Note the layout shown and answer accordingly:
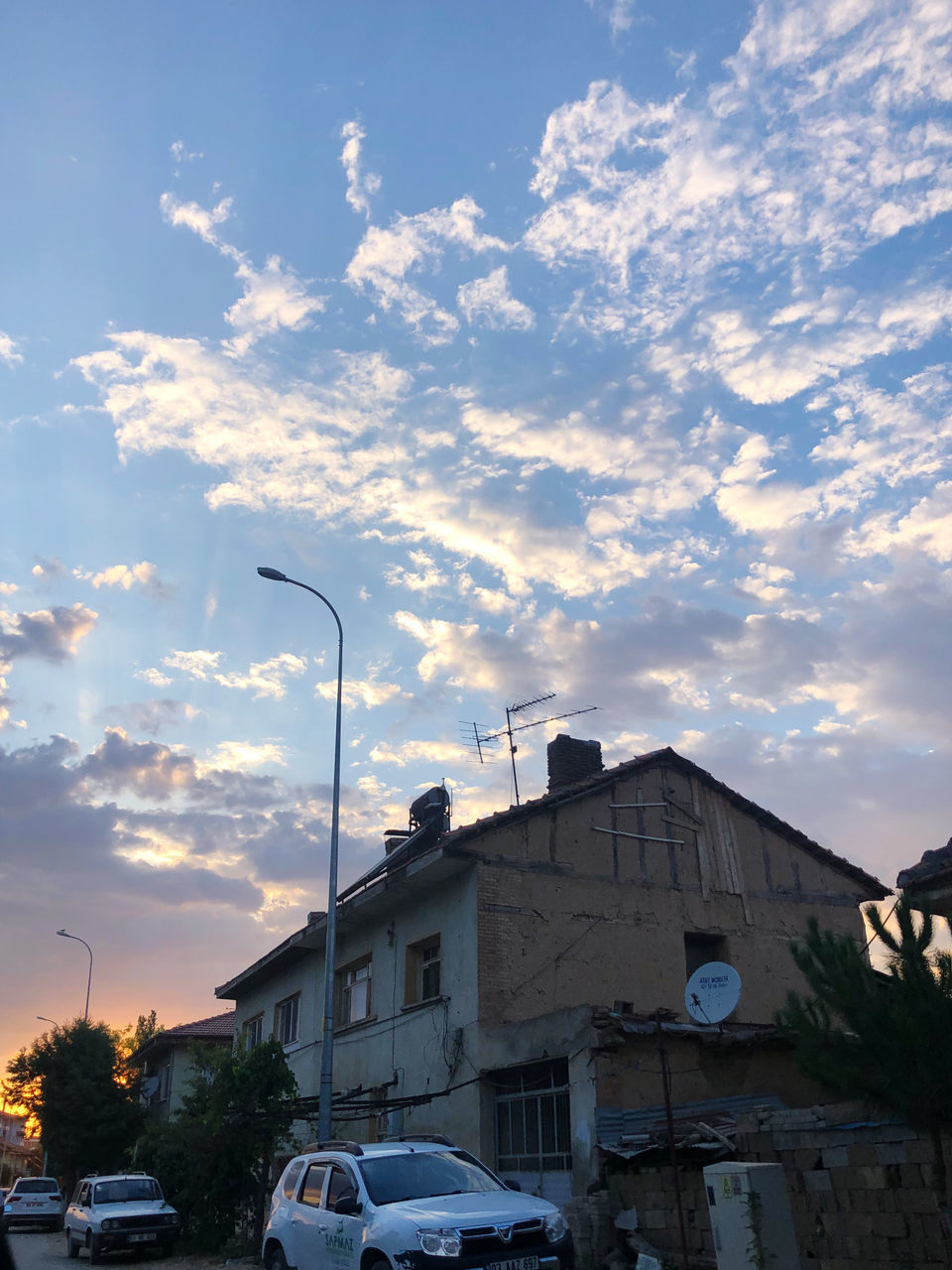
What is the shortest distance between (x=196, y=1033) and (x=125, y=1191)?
16395 mm

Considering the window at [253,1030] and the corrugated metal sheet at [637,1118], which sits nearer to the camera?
the corrugated metal sheet at [637,1118]

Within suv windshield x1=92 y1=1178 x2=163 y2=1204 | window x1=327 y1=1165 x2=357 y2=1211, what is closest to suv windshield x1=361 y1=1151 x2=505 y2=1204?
window x1=327 y1=1165 x2=357 y2=1211

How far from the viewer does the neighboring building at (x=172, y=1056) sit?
120ft

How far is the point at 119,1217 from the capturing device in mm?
19516

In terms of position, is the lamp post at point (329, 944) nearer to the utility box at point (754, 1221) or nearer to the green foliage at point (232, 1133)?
the green foliage at point (232, 1133)

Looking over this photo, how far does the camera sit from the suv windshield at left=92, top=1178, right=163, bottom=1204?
20625 mm

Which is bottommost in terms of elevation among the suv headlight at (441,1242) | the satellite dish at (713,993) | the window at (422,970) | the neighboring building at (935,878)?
the suv headlight at (441,1242)

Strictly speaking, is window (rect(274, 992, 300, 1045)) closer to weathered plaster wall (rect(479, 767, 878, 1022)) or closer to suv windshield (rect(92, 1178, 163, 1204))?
suv windshield (rect(92, 1178, 163, 1204))

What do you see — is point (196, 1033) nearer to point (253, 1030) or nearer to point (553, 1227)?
point (253, 1030)

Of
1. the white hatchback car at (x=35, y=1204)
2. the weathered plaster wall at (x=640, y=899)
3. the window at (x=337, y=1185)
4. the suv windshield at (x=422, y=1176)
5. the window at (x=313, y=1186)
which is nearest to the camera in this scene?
the suv windshield at (x=422, y=1176)

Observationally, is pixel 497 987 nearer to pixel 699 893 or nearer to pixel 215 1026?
pixel 699 893

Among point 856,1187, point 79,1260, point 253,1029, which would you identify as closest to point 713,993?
point 856,1187

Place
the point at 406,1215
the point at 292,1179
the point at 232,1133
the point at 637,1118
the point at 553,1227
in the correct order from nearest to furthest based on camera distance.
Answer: the point at 406,1215
the point at 553,1227
the point at 292,1179
the point at 637,1118
the point at 232,1133

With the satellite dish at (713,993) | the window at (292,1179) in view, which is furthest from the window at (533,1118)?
the window at (292,1179)
